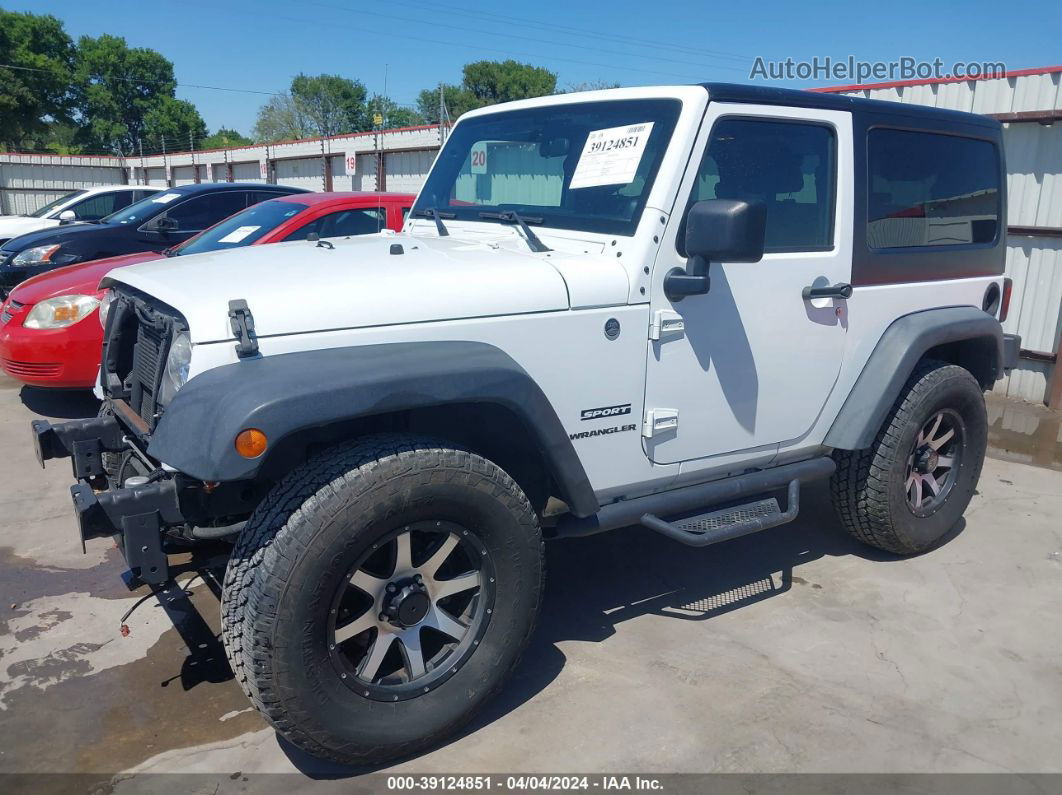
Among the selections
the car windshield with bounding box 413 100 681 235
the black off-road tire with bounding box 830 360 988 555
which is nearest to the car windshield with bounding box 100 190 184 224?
the car windshield with bounding box 413 100 681 235

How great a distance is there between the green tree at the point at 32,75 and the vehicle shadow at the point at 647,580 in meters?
55.7

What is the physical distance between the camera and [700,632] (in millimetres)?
3613

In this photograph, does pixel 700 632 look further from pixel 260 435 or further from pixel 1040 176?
pixel 1040 176

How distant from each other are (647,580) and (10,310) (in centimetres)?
492

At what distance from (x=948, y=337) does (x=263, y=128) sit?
70.5 metres

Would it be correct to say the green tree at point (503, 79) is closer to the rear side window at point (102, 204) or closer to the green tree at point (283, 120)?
the green tree at point (283, 120)

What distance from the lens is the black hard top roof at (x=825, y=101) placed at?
10.7 feet

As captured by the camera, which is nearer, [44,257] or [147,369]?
[147,369]

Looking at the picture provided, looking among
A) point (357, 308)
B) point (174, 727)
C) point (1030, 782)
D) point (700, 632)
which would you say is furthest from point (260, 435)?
point (1030, 782)

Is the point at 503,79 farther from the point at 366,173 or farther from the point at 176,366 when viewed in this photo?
the point at 176,366

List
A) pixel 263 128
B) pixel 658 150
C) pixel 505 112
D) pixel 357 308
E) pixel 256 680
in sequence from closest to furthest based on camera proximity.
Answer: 1. pixel 256 680
2. pixel 357 308
3. pixel 658 150
4. pixel 505 112
5. pixel 263 128

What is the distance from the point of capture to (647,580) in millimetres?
4078

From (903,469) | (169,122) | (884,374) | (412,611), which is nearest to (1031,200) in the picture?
(903,469)

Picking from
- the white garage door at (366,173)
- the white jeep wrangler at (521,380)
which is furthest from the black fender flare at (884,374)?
the white garage door at (366,173)
